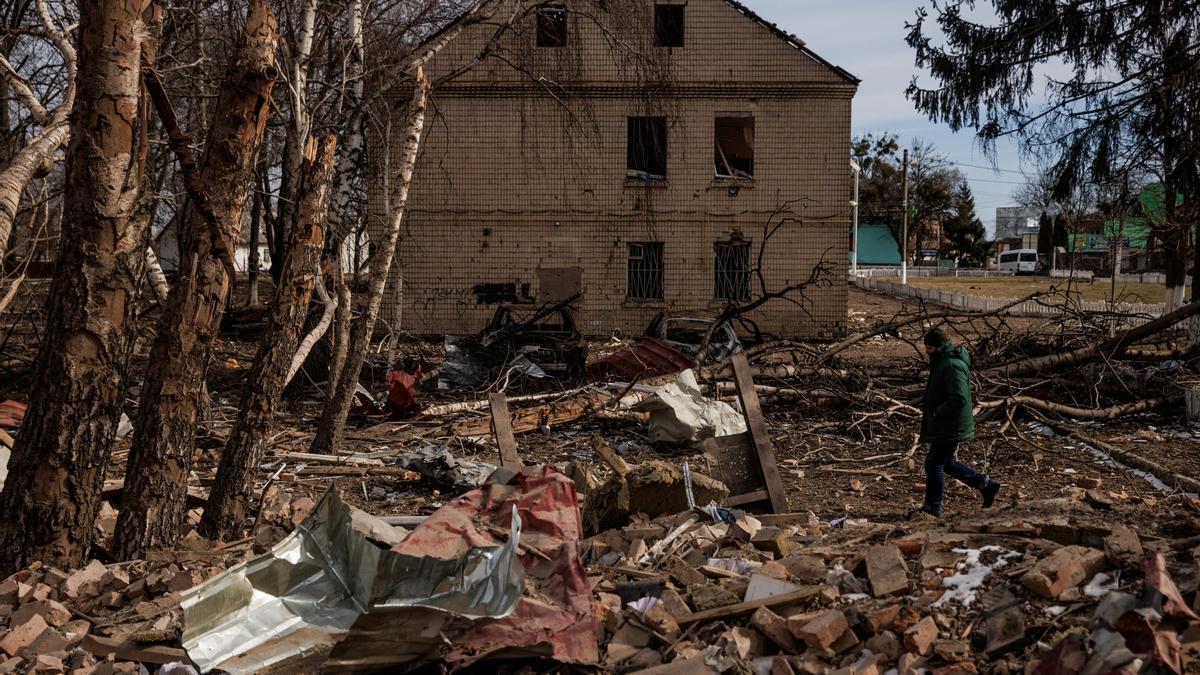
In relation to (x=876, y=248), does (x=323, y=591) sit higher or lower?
lower

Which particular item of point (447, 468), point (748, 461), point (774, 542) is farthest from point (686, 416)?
point (774, 542)

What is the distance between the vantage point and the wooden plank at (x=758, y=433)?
305 inches

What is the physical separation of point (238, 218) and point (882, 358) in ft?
47.8

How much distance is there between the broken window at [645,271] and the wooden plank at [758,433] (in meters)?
16.4

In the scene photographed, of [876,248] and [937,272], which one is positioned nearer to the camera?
[937,272]

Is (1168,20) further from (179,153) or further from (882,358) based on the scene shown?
(179,153)

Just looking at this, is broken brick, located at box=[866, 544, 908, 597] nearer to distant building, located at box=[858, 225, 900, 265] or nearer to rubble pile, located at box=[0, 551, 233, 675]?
rubble pile, located at box=[0, 551, 233, 675]

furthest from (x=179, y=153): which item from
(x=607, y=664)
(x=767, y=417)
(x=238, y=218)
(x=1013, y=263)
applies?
(x=1013, y=263)

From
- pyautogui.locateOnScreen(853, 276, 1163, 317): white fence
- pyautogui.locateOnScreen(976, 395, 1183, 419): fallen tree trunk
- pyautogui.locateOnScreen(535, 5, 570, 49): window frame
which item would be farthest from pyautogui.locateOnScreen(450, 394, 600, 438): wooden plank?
pyautogui.locateOnScreen(853, 276, 1163, 317): white fence

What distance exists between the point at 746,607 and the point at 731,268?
19897 millimetres

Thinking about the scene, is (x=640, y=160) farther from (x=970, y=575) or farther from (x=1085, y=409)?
(x=970, y=575)

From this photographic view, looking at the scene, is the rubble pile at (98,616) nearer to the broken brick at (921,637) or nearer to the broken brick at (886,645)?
the broken brick at (886,645)

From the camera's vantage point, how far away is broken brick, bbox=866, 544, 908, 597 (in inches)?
189

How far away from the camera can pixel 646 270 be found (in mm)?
24328
